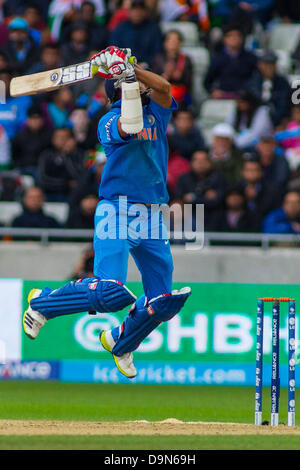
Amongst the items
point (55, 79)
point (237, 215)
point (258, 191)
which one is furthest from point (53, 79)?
point (258, 191)


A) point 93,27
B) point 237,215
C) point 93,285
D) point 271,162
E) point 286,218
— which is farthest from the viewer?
point 93,27

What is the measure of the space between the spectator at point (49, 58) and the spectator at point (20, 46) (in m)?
0.23

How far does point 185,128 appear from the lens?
16750 millimetres

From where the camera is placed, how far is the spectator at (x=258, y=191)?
51.2ft

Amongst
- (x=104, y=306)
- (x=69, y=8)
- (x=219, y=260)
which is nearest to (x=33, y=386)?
(x=219, y=260)

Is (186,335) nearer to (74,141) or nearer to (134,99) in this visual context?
(74,141)

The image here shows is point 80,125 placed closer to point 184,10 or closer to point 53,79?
point 184,10

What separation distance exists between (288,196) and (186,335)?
251 cm

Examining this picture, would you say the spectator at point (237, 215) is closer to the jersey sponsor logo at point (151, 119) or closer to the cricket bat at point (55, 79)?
the jersey sponsor logo at point (151, 119)

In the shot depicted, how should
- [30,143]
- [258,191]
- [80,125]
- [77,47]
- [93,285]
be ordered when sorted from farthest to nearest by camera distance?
[77,47] < [80,125] < [30,143] < [258,191] < [93,285]

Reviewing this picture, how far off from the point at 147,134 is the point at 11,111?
8681mm

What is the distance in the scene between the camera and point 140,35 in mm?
18156

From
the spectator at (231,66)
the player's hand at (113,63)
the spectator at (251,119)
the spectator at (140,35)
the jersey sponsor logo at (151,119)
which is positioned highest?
the spectator at (140,35)

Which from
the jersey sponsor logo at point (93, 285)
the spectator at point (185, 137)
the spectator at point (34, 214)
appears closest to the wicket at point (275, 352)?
the jersey sponsor logo at point (93, 285)
